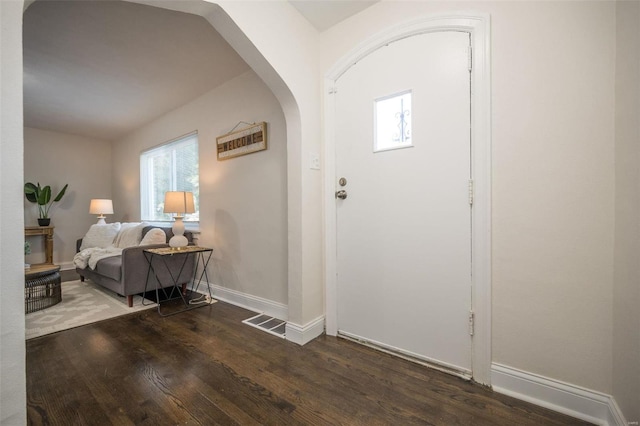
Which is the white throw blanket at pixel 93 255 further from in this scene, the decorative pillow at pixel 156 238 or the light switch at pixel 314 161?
the light switch at pixel 314 161

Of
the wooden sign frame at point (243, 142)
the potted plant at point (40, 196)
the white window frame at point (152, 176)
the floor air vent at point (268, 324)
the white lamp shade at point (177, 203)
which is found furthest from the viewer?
the potted plant at point (40, 196)

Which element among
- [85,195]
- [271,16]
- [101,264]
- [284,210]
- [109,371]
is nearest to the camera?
[109,371]

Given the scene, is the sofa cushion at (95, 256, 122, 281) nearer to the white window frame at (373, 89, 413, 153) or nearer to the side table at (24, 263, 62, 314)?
the side table at (24, 263, 62, 314)

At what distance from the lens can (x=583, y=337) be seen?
1200mm

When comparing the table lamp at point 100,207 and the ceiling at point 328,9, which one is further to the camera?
the table lamp at point 100,207

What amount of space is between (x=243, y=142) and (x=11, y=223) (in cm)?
206

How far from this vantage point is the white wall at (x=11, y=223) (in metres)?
0.77

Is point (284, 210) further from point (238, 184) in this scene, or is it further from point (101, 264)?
point (101, 264)

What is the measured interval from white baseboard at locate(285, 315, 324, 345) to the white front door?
211 millimetres

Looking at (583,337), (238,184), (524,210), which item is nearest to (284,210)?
(238,184)

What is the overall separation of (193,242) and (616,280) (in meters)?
3.65

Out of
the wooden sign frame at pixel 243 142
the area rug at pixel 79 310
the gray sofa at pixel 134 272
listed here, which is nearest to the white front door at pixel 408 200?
the wooden sign frame at pixel 243 142

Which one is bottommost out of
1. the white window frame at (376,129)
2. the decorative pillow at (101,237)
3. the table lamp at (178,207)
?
the decorative pillow at (101,237)

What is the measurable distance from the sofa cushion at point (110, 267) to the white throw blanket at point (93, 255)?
0.37 ft
